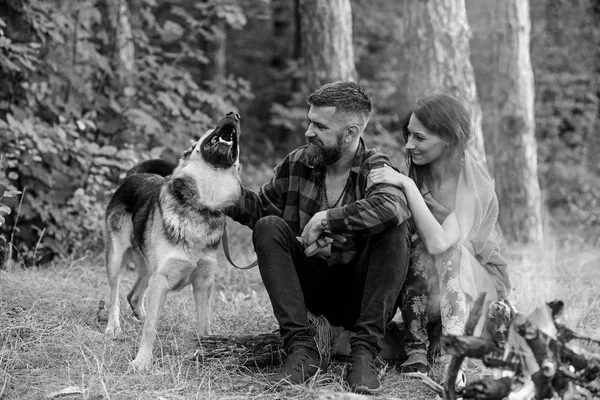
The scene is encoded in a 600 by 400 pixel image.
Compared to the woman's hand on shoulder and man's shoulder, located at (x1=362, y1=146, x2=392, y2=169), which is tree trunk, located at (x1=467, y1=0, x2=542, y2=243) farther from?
the woman's hand on shoulder

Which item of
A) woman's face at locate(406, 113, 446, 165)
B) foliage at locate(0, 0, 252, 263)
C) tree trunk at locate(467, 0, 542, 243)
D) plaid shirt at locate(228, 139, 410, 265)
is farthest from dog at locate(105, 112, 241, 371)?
tree trunk at locate(467, 0, 542, 243)

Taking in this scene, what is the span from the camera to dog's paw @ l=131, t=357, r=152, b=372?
3.44 meters

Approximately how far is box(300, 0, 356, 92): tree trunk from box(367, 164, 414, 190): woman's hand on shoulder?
4730 mm

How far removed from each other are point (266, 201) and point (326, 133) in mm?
572

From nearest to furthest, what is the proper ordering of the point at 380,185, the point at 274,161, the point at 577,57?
the point at 380,185 < the point at 274,161 < the point at 577,57

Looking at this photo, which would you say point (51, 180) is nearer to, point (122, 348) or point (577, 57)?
point (122, 348)

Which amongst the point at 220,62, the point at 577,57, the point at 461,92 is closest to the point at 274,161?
the point at 220,62

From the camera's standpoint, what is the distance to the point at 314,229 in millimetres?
3459

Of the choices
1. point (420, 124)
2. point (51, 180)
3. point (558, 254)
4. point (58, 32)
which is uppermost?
point (58, 32)

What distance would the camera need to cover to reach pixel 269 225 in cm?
348

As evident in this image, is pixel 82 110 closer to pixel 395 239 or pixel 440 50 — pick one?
pixel 440 50

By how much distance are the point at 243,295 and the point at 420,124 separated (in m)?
2.27

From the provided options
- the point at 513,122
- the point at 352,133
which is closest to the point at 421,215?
the point at 352,133

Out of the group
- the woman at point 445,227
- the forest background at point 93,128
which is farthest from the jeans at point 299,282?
the forest background at point 93,128
